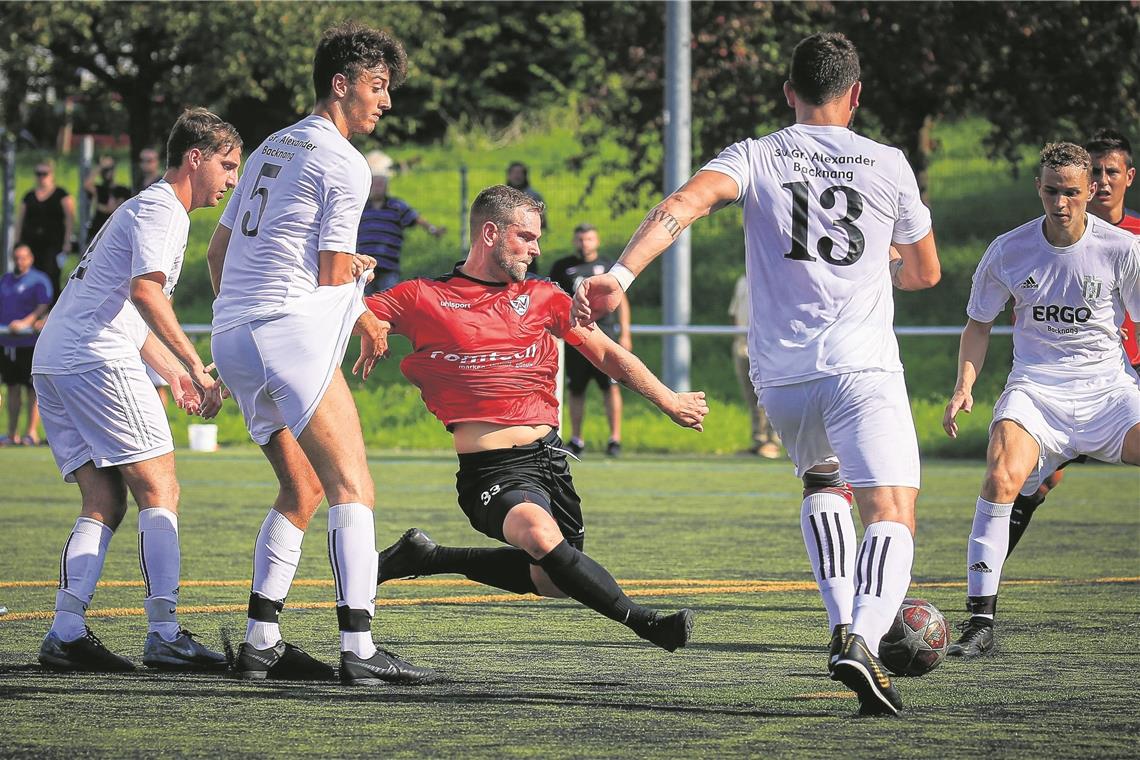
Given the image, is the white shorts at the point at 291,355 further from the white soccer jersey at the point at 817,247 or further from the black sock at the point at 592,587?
the white soccer jersey at the point at 817,247

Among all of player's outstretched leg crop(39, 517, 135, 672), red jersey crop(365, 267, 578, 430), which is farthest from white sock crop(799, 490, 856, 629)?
player's outstretched leg crop(39, 517, 135, 672)

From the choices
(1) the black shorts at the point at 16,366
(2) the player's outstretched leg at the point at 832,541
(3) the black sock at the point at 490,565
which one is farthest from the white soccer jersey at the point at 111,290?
(1) the black shorts at the point at 16,366

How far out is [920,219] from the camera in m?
6.09

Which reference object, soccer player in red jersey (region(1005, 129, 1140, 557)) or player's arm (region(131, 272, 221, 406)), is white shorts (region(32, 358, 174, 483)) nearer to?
player's arm (region(131, 272, 221, 406))

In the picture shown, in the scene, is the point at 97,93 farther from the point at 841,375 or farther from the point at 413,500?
the point at 841,375

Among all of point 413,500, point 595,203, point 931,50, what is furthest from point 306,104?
point 413,500

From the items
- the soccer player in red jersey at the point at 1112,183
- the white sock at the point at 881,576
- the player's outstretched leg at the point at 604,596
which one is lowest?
the player's outstretched leg at the point at 604,596

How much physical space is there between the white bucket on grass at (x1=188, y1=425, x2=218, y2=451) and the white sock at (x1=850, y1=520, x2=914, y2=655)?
1364cm

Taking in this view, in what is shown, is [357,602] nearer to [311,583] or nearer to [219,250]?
[219,250]

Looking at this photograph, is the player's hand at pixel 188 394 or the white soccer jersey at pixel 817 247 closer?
the white soccer jersey at pixel 817 247

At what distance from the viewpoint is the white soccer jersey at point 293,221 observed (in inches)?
243

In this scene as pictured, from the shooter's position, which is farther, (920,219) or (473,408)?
(473,408)

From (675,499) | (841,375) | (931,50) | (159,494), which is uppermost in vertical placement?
(931,50)

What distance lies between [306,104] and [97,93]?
4096 mm
